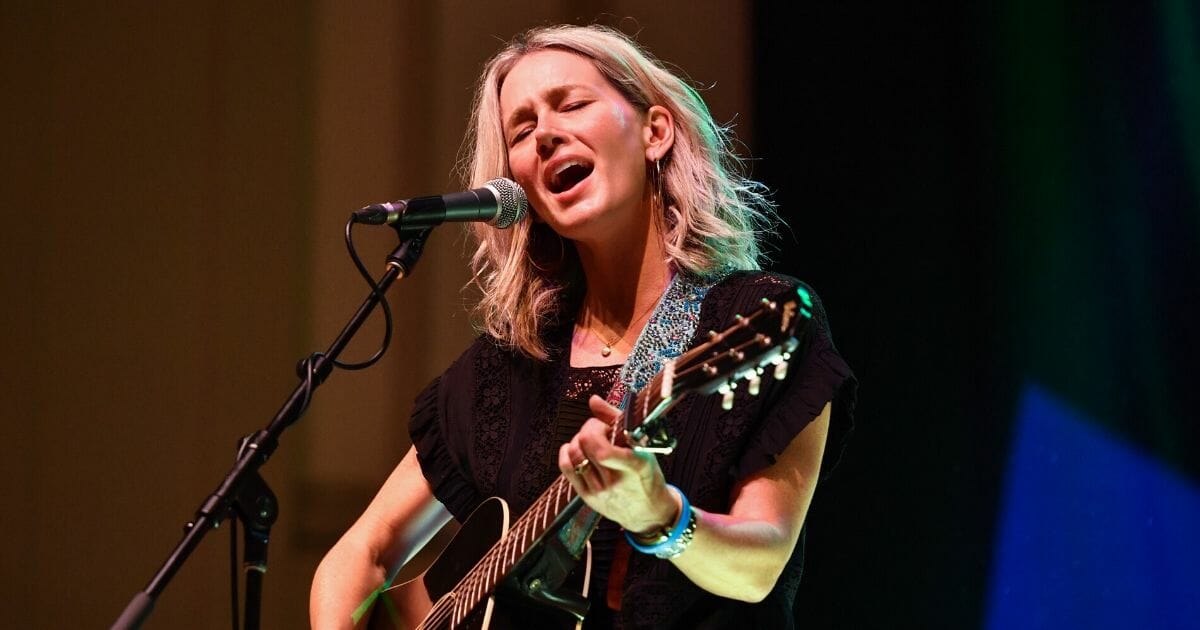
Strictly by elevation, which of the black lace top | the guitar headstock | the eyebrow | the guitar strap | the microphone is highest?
the eyebrow

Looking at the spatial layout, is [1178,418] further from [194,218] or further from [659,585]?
[194,218]

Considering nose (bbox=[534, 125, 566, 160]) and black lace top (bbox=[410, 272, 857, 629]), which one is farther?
nose (bbox=[534, 125, 566, 160])

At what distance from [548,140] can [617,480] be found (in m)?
0.79

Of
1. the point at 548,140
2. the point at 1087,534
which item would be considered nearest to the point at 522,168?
the point at 548,140

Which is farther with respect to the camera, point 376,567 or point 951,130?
point 951,130

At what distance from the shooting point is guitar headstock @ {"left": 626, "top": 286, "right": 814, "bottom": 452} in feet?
4.30

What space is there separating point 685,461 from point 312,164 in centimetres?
163

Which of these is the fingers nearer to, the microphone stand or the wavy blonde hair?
the microphone stand

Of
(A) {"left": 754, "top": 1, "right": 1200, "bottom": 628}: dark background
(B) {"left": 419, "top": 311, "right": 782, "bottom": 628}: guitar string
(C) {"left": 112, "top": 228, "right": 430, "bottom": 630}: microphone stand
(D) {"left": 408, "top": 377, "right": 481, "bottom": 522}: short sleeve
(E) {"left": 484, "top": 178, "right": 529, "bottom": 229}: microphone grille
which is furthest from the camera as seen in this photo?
(A) {"left": 754, "top": 1, "right": 1200, "bottom": 628}: dark background

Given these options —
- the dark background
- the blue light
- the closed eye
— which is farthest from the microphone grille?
the blue light

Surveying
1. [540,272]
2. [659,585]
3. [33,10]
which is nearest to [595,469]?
[659,585]

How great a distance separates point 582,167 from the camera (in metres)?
1.90

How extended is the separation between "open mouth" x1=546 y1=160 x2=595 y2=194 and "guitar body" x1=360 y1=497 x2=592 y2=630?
1.83 feet

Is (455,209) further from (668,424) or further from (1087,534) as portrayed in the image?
(1087,534)
